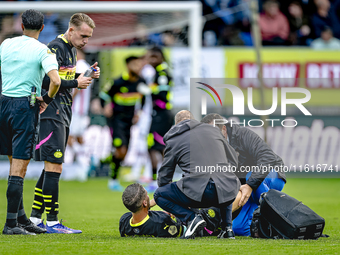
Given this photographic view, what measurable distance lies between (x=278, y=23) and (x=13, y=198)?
11867 millimetres

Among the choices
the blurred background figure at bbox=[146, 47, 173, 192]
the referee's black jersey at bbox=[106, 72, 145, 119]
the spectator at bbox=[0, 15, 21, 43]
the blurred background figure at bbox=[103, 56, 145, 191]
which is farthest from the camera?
the referee's black jersey at bbox=[106, 72, 145, 119]

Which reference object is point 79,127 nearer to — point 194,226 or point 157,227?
point 157,227

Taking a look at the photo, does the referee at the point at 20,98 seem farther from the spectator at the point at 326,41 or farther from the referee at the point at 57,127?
the spectator at the point at 326,41

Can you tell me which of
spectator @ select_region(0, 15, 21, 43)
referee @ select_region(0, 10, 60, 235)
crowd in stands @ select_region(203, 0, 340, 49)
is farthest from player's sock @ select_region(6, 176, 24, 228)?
crowd in stands @ select_region(203, 0, 340, 49)

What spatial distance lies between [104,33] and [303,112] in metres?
6.04

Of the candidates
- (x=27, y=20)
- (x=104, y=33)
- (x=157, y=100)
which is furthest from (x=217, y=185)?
(x=104, y=33)

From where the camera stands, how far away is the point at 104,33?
36.4ft

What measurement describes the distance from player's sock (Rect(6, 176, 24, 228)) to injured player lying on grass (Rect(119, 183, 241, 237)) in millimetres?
962

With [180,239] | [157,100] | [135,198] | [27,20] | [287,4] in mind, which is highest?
[287,4]

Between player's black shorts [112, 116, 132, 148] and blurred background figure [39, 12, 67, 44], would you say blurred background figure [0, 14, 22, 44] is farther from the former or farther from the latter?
player's black shorts [112, 116, 132, 148]

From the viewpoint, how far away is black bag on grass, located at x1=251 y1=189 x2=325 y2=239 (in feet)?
15.1

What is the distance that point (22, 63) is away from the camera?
488 centimetres

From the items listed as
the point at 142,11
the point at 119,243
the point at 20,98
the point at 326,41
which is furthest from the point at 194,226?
the point at 326,41

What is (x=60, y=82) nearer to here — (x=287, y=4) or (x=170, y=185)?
(x=170, y=185)
